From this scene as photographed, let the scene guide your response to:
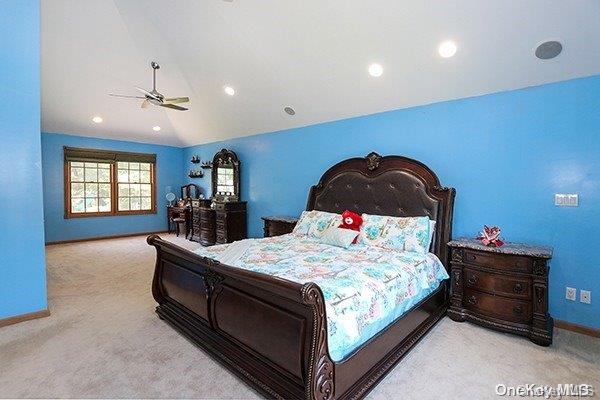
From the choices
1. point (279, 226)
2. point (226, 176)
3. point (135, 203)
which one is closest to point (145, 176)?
point (135, 203)

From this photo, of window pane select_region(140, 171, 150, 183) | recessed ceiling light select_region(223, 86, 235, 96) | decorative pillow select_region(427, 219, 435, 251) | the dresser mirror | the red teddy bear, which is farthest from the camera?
Answer: window pane select_region(140, 171, 150, 183)

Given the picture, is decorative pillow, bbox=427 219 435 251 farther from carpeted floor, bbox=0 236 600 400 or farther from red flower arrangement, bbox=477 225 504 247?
carpeted floor, bbox=0 236 600 400

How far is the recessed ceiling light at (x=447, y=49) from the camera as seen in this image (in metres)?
2.94

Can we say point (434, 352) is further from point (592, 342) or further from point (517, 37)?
point (517, 37)

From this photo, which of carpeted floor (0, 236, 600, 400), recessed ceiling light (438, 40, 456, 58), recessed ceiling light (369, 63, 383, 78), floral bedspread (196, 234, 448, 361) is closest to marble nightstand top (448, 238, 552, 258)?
floral bedspread (196, 234, 448, 361)

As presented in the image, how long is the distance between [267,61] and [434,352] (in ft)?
12.6

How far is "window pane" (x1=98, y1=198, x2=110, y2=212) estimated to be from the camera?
754 cm

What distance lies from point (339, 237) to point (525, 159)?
2.10 meters

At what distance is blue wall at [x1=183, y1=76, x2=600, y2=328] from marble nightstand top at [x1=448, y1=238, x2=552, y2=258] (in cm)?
24

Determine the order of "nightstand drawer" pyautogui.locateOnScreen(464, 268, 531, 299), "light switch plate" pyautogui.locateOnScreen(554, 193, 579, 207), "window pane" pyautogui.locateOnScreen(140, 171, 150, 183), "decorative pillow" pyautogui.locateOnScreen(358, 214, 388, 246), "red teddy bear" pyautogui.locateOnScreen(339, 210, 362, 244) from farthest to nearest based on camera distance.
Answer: "window pane" pyautogui.locateOnScreen(140, 171, 150, 183), "red teddy bear" pyautogui.locateOnScreen(339, 210, 362, 244), "decorative pillow" pyautogui.locateOnScreen(358, 214, 388, 246), "light switch plate" pyautogui.locateOnScreen(554, 193, 579, 207), "nightstand drawer" pyautogui.locateOnScreen(464, 268, 531, 299)

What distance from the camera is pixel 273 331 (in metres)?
1.92

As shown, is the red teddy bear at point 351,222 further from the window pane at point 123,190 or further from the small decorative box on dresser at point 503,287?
the window pane at point 123,190

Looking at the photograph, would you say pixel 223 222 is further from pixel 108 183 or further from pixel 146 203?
pixel 108 183

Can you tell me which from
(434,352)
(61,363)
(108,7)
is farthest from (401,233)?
(108,7)
